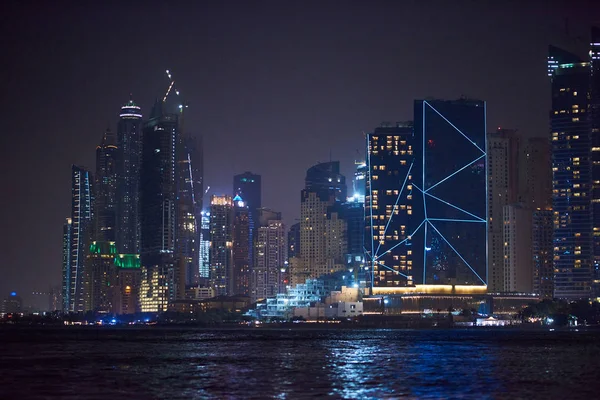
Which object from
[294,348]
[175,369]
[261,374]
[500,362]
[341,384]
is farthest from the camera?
[294,348]

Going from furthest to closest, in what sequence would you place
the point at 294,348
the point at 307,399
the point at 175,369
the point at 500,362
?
the point at 294,348
the point at 500,362
the point at 175,369
the point at 307,399

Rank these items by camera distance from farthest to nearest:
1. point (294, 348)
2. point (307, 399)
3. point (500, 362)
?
point (294, 348) < point (500, 362) < point (307, 399)

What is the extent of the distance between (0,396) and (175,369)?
93.0 ft

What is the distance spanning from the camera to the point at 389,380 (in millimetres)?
84188

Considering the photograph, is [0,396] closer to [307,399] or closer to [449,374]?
[307,399]

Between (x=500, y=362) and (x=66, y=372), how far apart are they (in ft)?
147

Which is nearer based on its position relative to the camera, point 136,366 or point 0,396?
point 0,396

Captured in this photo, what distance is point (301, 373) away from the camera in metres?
91.8

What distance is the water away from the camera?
73.8m

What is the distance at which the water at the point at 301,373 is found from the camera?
2904 inches

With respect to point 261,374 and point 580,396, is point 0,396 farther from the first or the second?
point 580,396

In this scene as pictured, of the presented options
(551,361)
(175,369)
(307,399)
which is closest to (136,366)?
(175,369)

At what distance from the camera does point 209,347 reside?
474ft

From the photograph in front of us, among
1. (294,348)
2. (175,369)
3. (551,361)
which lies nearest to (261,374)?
(175,369)
